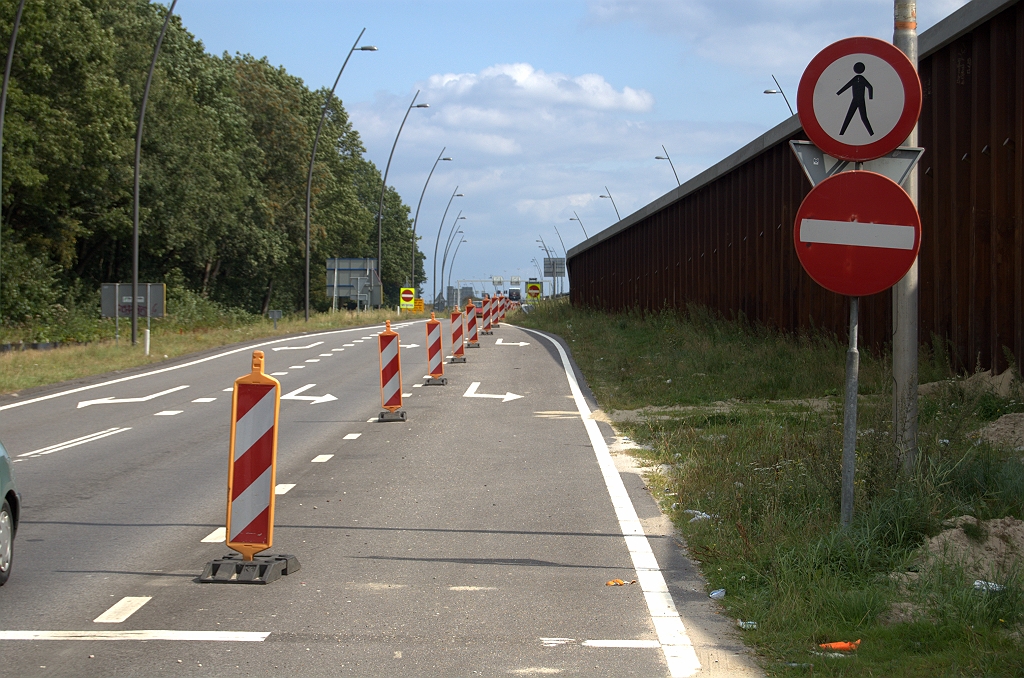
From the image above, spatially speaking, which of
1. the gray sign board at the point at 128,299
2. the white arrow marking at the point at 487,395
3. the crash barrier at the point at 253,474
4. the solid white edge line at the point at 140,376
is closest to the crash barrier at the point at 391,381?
the white arrow marking at the point at 487,395

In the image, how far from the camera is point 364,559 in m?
7.16

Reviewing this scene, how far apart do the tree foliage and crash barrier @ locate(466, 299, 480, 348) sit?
16.5 m

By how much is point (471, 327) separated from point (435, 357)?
10713mm

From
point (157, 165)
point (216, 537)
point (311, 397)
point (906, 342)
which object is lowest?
point (216, 537)

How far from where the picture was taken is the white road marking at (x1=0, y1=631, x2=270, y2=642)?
214 inches

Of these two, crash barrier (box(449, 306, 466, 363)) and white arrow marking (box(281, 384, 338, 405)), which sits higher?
crash barrier (box(449, 306, 466, 363))

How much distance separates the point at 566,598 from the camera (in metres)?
6.19

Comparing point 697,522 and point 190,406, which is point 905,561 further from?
point 190,406

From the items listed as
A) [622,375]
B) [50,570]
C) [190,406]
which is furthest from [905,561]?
[622,375]

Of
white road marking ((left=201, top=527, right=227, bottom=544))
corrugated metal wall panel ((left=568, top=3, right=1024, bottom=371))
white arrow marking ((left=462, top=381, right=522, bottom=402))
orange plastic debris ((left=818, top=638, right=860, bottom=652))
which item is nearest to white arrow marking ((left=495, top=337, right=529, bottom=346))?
corrugated metal wall panel ((left=568, top=3, right=1024, bottom=371))

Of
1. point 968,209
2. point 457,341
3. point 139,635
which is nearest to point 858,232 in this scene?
point 139,635

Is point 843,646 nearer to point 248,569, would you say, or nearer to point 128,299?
point 248,569

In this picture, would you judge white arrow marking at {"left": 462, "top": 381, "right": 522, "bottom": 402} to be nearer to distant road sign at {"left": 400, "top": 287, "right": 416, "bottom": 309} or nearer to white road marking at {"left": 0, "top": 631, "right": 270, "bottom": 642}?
white road marking at {"left": 0, "top": 631, "right": 270, "bottom": 642}

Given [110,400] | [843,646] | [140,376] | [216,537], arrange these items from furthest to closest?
[140,376] → [110,400] → [216,537] → [843,646]
